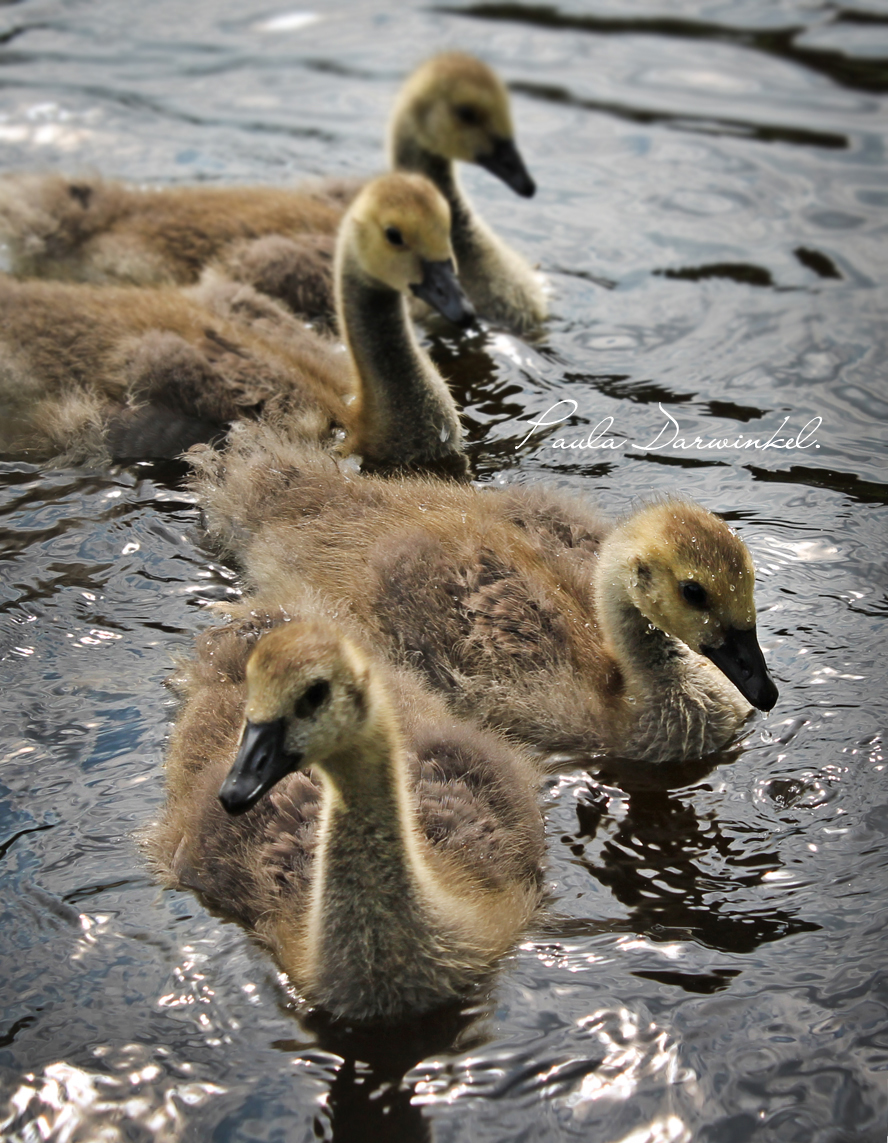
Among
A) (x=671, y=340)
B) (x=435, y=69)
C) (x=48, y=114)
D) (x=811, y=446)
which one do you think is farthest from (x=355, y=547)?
(x=48, y=114)

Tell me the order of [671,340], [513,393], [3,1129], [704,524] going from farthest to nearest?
[671,340] → [513,393] → [704,524] → [3,1129]

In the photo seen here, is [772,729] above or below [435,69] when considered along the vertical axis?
below

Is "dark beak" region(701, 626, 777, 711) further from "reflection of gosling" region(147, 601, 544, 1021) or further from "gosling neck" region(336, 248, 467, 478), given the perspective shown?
"gosling neck" region(336, 248, 467, 478)

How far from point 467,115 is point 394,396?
2310 millimetres

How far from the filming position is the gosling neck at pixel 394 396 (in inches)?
223

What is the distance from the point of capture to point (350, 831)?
10.8 ft

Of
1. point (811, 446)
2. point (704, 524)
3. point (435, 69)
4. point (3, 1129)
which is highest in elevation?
point (435, 69)

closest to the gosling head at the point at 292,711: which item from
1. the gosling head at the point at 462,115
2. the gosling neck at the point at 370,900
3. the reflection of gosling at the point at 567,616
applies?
the gosling neck at the point at 370,900

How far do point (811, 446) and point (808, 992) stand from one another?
123 inches

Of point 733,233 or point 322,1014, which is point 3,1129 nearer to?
point 322,1014

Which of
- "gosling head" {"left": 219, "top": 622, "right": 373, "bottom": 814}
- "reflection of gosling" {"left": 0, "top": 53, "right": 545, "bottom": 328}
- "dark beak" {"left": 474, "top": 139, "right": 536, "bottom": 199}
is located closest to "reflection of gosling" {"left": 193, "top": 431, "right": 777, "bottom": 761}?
"gosling head" {"left": 219, "top": 622, "right": 373, "bottom": 814}

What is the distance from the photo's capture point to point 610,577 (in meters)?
4.28

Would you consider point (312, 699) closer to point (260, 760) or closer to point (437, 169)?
point (260, 760)

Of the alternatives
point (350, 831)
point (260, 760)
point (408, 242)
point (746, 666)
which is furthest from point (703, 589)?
point (408, 242)
